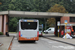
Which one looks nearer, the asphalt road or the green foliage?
the asphalt road

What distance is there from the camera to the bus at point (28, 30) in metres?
16.6

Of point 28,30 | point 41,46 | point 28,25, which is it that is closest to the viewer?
point 41,46

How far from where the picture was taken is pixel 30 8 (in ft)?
234

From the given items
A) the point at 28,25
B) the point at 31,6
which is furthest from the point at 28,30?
the point at 31,6

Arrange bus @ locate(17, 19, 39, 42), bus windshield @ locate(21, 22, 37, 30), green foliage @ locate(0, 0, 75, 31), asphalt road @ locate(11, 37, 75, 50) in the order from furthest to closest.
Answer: green foliage @ locate(0, 0, 75, 31) < bus windshield @ locate(21, 22, 37, 30) < bus @ locate(17, 19, 39, 42) < asphalt road @ locate(11, 37, 75, 50)

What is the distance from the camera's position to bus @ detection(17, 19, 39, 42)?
16.6 meters

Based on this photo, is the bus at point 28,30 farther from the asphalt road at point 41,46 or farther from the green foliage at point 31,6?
the green foliage at point 31,6

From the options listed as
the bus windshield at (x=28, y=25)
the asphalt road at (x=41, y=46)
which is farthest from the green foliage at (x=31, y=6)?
the asphalt road at (x=41, y=46)

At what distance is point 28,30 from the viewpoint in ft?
54.9

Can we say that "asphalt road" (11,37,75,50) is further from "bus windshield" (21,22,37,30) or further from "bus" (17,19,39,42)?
"bus windshield" (21,22,37,30)

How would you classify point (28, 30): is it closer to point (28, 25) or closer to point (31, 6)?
point (28, 25)

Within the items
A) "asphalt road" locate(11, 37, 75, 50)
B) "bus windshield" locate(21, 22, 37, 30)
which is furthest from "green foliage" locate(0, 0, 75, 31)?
"asphalt road" locate(11, 37, 75, 50)

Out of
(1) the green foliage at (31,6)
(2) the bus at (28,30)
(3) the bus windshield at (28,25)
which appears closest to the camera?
(2) the bus at (28,30)

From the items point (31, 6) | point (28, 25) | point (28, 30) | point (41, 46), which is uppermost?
point (31, 6)
